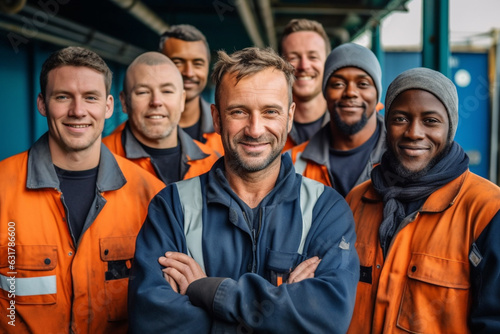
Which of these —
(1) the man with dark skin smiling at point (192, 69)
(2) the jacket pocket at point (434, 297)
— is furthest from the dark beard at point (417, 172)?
(1) the man with dark skin smiling at point (192, 69)

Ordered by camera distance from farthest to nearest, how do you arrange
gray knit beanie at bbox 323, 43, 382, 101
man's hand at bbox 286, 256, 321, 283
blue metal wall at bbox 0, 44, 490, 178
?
blue metal wall at bbox 0, 44, 490, 178 → gray knit beanie at bbox 323, 43, 382, 101 → man's hand at bbox 286, 256, 321, 283

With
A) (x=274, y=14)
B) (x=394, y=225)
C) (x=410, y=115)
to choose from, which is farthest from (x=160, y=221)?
(x=274, y=14)

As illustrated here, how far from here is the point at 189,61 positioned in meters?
4.00

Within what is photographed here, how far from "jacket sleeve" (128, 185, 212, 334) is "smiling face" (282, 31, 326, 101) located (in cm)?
188

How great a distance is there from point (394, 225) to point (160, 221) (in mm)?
1046

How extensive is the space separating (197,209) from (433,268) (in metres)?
1.02

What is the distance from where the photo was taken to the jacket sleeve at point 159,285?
184 cm

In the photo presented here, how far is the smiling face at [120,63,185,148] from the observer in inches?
132

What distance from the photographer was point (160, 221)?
6.88 ft

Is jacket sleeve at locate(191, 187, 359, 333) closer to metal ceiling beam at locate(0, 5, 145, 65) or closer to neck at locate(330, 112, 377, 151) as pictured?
neck at locate(330, 112, 377, 151)

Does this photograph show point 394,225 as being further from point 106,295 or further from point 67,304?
point 67,304

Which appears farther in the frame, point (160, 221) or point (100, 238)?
point (100, 238)

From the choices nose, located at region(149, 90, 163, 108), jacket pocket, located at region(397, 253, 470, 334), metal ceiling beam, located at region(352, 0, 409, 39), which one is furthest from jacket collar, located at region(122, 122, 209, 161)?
metal ceiling beam, located at region(352, 0, 409, 39)

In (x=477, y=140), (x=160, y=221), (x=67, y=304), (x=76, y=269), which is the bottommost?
(x=67, y=304)
